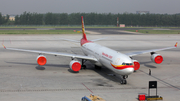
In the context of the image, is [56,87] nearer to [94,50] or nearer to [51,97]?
[51,97]

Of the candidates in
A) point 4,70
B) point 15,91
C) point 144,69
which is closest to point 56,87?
point 15,91

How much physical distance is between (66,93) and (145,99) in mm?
7965

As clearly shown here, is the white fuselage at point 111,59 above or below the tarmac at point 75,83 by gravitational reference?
above

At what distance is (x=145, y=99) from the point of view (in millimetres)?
21609

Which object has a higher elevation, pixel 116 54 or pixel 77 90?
pixel 116 54

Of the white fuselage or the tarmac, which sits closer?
the tarmac

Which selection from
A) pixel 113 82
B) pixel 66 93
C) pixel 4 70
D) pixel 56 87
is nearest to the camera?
pixel 66 93

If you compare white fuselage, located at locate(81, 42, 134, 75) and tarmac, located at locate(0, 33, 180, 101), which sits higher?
white fuselage, located at locate(81, 42, 134, 75)

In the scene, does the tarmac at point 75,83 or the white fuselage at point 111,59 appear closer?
the tarmac at point 75,83

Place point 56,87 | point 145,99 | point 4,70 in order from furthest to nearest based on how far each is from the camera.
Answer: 1. point 4,70
2. point 56,87
3. point 145,99

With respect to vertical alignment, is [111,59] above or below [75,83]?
above

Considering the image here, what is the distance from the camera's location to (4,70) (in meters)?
34.2

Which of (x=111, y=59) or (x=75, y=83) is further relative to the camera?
(x=111, y=59)

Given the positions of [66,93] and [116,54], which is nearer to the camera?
[66,93]
